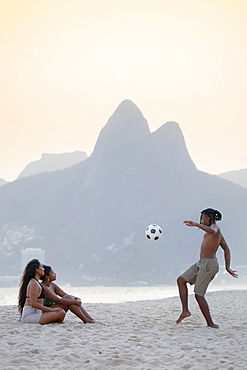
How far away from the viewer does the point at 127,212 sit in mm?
136625

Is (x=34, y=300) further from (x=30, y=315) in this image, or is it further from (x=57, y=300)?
(x=57, y=300)

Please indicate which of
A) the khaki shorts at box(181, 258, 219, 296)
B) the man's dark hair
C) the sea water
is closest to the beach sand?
A: the khaki shorts at box(181, 258, 219, 296)

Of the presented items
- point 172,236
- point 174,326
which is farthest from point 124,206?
point 174,326

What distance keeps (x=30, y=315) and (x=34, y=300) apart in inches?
10.0

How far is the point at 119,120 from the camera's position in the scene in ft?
468

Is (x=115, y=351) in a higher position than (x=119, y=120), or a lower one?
lower

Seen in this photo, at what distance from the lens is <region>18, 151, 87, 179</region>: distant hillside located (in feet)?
626

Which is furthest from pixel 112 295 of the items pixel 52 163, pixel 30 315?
pixel 52 163

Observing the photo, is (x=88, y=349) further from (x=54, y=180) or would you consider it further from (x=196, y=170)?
(x=54, y=180)

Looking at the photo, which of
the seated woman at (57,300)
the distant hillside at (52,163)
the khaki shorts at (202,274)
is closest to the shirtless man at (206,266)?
the khaki shorts at (202,274)

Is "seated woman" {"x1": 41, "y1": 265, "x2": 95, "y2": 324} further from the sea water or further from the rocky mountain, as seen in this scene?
the rocky mountain

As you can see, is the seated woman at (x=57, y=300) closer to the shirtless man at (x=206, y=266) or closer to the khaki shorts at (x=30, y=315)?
the khaki shorts at (x=30, y=315)

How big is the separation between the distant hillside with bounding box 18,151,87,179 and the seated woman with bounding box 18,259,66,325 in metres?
182

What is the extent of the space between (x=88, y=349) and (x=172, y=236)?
397ft
